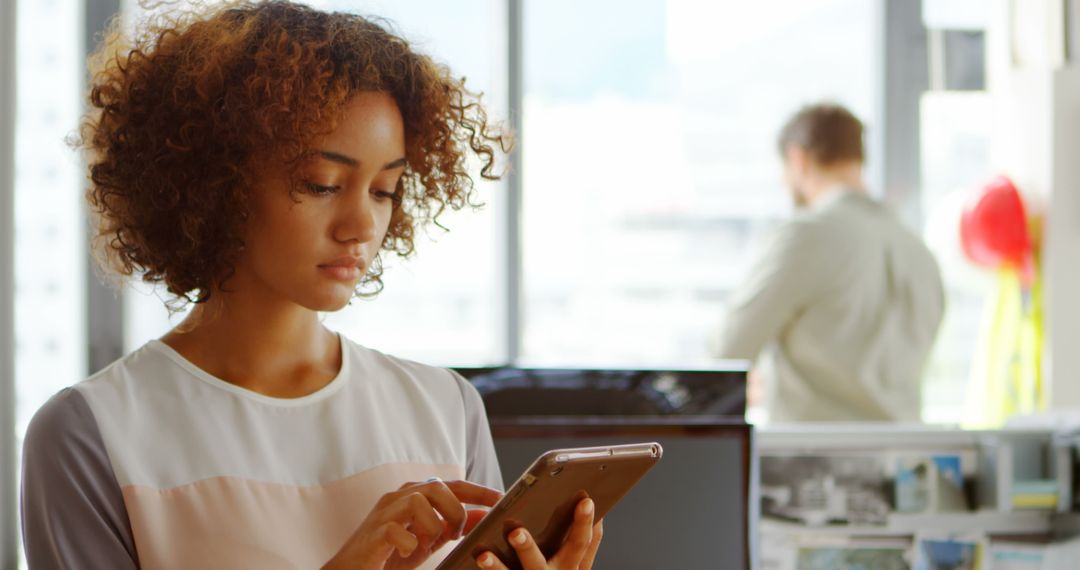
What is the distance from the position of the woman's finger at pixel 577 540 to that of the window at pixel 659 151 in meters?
3.49

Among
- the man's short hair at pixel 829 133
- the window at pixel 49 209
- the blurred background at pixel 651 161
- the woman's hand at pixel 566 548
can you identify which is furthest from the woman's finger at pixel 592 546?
the blurred background at pixel 651 161

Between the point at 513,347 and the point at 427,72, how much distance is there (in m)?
3.30

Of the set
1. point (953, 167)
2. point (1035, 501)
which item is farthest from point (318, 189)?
point (953, 167)

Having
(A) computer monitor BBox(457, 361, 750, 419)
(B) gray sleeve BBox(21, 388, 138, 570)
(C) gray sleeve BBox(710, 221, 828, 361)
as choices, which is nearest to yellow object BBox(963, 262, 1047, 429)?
(C) gray sleeve BBox(710, 221, 828, 361)

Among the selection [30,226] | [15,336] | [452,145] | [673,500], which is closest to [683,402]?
[673,500]

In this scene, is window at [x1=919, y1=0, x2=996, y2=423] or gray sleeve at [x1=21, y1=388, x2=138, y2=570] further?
window at [x1=919, y1=0, x2=996, y2=423]

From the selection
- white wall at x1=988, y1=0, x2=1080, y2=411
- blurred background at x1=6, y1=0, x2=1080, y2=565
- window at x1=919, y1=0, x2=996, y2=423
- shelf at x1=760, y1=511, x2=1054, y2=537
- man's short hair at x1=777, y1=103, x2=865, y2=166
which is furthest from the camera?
window at x1=919, y1=0, x2=996, y2=423

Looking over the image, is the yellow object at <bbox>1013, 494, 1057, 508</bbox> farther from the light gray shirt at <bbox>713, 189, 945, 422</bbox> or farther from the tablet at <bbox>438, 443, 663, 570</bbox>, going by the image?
the light gray shirt at <bbox>713, 189, 945, 422</bbox>

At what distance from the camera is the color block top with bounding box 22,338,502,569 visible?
3.09 feet

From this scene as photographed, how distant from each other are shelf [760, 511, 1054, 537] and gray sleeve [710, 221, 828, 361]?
46.7 inches

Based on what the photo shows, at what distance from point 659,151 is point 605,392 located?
3209mm

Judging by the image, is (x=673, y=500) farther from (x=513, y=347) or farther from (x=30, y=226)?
(x=513, y=347)

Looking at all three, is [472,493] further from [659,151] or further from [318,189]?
[659,151]

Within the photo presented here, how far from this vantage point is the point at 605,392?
1.38 m
